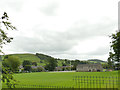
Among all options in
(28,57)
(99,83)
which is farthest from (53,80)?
(28,57)

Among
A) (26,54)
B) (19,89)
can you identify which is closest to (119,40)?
(19,89)

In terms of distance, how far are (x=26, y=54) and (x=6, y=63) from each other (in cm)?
18131

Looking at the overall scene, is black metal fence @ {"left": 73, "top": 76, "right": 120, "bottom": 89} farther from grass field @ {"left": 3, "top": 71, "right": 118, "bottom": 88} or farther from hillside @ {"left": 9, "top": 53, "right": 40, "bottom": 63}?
hillside @ {"left": 9, "top": 53, "right": 40, "bottom": 63}

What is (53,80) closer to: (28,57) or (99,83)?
(99,83)

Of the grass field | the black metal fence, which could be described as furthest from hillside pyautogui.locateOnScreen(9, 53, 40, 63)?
the black metal fence

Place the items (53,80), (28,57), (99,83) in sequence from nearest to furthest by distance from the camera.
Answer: (99,83) < (53,80) < (28,57)

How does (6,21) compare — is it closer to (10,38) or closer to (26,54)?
(10,38)

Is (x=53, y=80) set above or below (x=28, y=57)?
below

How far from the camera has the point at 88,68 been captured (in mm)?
95000

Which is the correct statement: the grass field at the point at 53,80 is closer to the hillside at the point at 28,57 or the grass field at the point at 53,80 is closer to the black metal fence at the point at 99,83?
the black metal fence at the point at 99,83

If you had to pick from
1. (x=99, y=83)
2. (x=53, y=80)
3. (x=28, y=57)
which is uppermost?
(x=28, y=57)

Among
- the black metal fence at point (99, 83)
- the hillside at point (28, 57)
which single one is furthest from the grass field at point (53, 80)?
the hillside at point (28, 57)

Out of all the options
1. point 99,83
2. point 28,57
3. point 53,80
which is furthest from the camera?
point 28,57

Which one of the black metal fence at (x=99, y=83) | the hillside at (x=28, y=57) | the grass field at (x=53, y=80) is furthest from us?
the hillside at (x=28, y=57)
